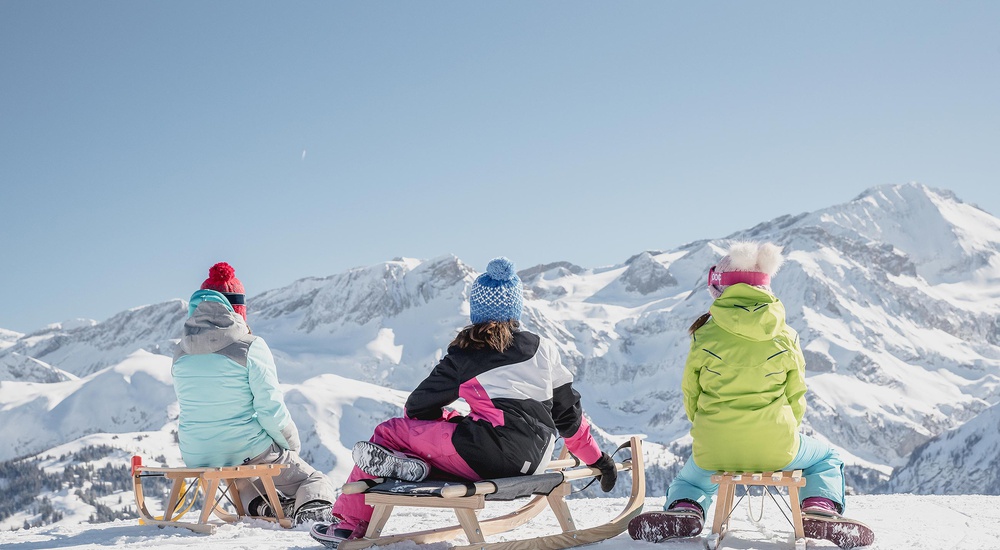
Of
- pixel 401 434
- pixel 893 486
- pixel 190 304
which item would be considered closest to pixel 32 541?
pixel 190 304

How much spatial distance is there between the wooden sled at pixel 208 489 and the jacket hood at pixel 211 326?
110cm

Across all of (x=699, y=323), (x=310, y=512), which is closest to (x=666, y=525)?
(x=699, y=323)

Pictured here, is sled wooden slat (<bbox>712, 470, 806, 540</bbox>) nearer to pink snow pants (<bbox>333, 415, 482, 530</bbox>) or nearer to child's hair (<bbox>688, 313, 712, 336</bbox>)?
child's hair (<bbox>688, 313, 712, 336</bbox>)

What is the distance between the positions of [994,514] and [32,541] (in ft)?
28.5

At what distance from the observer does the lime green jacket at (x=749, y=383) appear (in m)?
5.14

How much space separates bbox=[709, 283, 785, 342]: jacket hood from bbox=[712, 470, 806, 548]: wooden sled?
0.86m

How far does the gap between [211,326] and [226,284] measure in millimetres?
651

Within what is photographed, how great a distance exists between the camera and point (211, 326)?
7270 millimetres

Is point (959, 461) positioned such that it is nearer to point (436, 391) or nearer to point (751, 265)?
point (751, 265)

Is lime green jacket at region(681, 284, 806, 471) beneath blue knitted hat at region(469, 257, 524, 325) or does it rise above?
beneath

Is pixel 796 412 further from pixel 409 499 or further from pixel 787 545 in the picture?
pixel 409 499

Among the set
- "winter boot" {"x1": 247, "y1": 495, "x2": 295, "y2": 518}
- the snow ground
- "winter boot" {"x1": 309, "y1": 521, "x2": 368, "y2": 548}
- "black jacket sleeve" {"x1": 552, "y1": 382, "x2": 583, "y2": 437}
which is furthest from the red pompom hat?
"black jacket sleeve" {"x1": 552, "y1": 382, "x2": 583, "y2": 437}

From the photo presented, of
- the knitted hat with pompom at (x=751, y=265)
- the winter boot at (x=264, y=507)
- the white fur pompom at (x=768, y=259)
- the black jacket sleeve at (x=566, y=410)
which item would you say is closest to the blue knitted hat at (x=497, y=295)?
the black jacket sleeve at (x=566, y=410)

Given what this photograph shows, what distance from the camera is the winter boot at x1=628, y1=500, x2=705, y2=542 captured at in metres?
5.15
